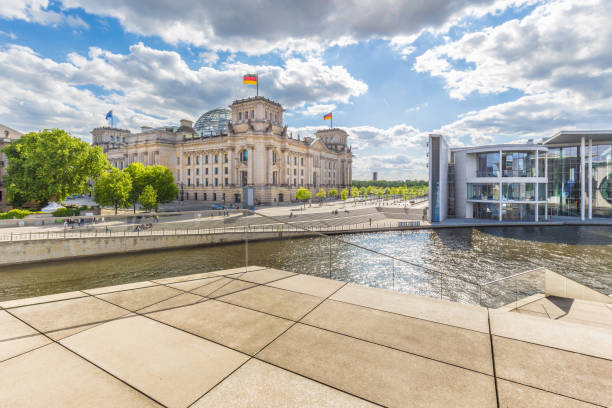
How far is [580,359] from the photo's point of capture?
3678 mm

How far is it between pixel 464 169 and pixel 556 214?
74.3ft

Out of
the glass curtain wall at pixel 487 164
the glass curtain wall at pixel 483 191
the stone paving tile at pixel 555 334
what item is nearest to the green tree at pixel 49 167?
the stone paving tile at pixel 555 334

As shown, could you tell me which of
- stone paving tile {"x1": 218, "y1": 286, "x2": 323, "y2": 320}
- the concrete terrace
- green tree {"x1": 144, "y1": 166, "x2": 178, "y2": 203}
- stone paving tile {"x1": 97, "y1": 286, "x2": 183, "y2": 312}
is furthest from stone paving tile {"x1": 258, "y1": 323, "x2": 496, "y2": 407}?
green tree {"x1": 144, "y1": 166, "x2": 178, "y2": 203}

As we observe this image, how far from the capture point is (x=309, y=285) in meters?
6.68

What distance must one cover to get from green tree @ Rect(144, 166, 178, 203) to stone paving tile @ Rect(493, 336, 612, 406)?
5529cm

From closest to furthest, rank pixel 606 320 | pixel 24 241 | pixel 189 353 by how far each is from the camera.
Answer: pixel 189 353 < pixel 606 320 < pixel 24 241

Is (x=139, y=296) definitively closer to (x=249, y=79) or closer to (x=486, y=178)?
(x=486, y=178)

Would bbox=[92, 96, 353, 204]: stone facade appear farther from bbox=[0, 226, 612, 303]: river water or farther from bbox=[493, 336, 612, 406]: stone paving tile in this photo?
bbox=[493, 336, 612, 406]: stone paving tile

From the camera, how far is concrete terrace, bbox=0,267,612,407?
121 inches

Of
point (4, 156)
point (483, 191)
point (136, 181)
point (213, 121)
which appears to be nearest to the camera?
point (136, 181)

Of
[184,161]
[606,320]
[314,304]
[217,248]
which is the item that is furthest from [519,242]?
[184,161]

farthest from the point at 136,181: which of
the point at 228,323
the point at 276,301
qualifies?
the point at 228,323

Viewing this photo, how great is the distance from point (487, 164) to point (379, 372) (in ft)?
196

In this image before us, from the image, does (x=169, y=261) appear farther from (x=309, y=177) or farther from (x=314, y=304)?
(x=309, y=177)
